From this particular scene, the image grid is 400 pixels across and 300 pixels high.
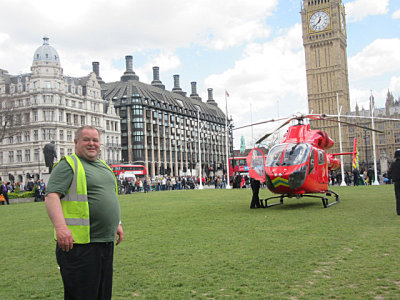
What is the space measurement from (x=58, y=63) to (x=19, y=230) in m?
61.5

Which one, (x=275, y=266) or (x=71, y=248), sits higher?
(x=71, y=248)

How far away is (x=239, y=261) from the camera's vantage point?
23.8 ft

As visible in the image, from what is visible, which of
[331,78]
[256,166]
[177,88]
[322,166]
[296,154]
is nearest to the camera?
[296,154]

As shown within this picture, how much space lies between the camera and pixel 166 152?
3834 inches

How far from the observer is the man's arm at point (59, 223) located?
3713 millimetres

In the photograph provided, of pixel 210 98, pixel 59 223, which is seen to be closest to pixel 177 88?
pixel 210 98

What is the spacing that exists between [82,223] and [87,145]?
2.46 ft

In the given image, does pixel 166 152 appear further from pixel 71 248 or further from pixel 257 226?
pixel 71 248

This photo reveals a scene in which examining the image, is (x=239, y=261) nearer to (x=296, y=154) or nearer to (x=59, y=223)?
(x=59, y=223)

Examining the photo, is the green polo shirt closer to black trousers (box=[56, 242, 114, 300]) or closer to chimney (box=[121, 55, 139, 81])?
black trousers (box=[56, 242, 114, 300])

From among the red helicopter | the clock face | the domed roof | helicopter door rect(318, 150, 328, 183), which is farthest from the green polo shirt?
the clock face

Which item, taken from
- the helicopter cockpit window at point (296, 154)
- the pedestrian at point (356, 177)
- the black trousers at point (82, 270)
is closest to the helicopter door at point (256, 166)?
the helicopter cockpit window at point (296, 154)

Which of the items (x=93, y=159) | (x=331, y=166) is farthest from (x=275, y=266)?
(x=331, y=166)

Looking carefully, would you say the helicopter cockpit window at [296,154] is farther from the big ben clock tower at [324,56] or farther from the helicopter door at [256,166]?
the big ben clock tower at [324,56]
